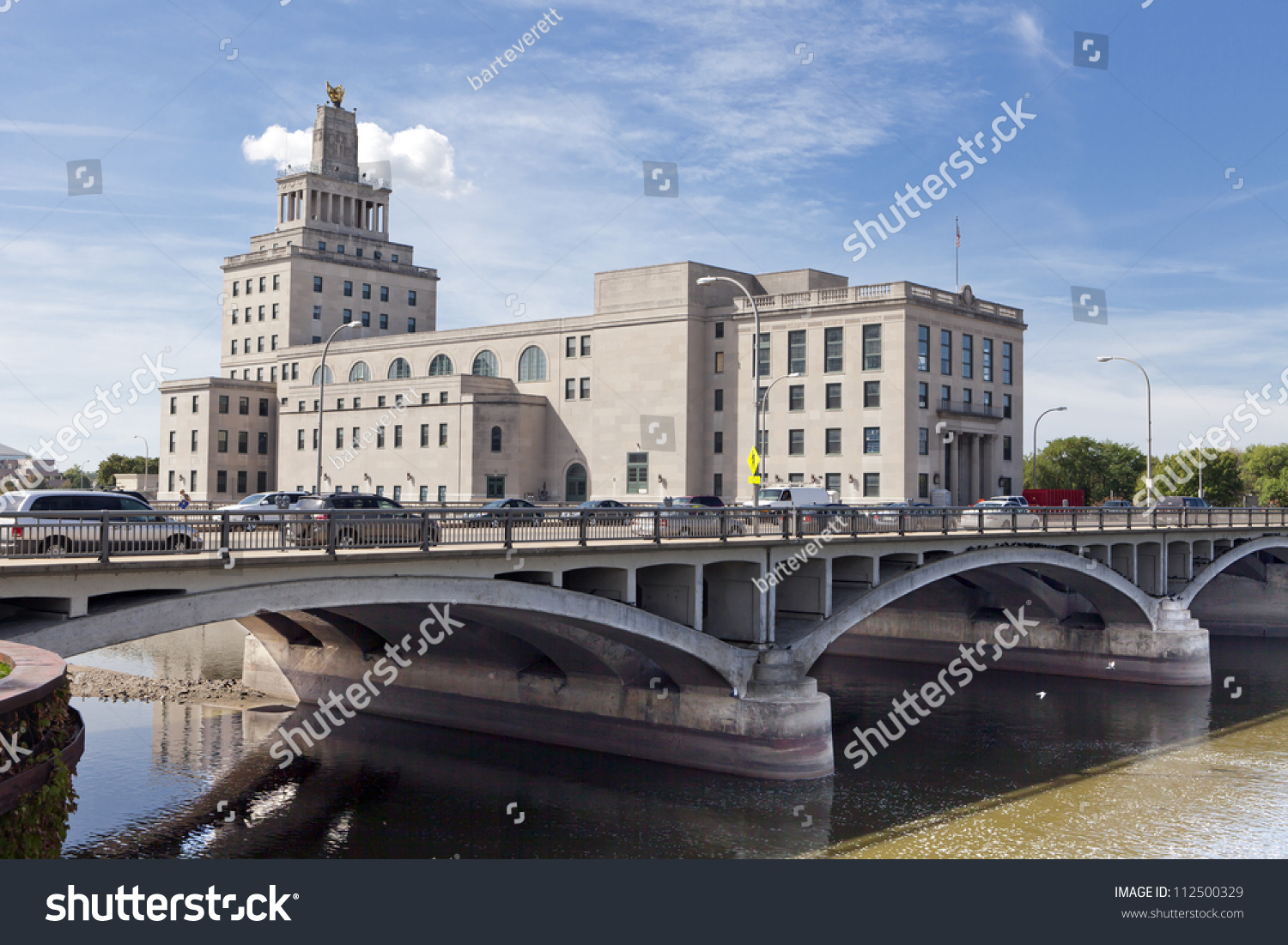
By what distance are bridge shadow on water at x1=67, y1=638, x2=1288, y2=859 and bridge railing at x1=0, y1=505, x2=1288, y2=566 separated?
21.6 ft

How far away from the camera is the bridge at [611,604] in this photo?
62.3 ft

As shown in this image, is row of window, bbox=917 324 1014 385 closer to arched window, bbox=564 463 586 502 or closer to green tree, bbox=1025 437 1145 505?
arched window, bbox=564 463 586 502

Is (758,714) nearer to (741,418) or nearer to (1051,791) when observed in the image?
(1051,791)

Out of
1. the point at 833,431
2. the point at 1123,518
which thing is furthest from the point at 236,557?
the point at 833,431

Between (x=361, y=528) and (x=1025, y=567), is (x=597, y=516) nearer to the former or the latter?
(x=361, y=528)

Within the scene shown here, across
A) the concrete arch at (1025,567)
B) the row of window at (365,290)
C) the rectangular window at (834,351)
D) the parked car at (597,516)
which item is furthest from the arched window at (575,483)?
the parked car at (597,516)

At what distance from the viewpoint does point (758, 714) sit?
1200 inches

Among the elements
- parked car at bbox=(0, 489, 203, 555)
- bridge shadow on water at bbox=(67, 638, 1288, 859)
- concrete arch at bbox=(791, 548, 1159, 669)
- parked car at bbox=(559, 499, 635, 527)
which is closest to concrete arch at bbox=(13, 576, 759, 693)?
parked car at bbox=(0, 489, 203, 555)

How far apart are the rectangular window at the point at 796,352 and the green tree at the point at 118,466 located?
96063 millimetres

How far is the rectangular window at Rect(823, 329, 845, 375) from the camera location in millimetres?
73875

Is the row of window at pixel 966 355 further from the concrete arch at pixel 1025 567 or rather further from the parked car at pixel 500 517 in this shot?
the parked car at pixel 500 517

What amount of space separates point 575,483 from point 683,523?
55.9 metres

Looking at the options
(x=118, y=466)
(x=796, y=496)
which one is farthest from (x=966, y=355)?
(x=118, y=466)

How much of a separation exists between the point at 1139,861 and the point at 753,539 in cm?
1423
